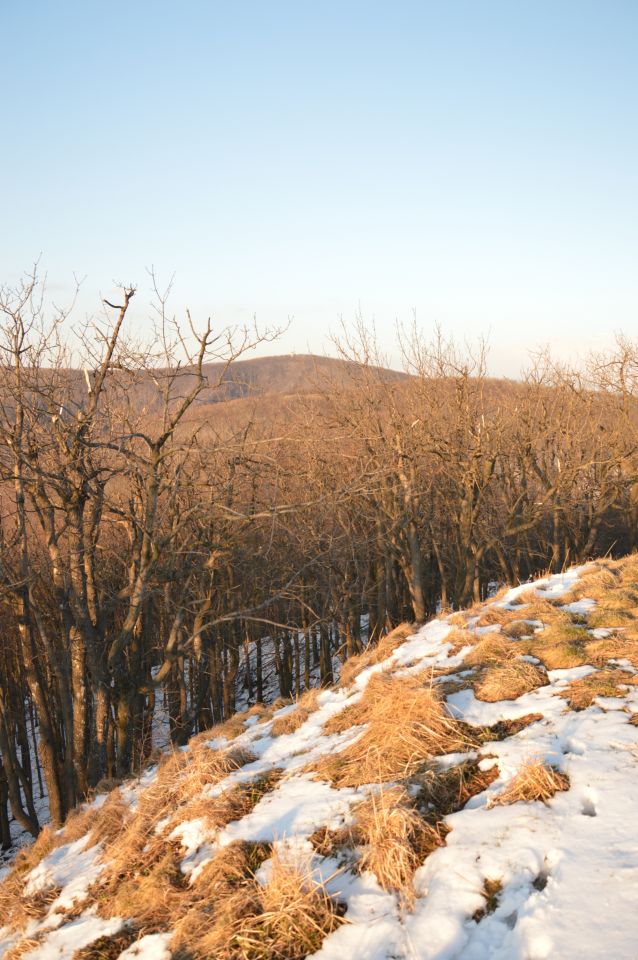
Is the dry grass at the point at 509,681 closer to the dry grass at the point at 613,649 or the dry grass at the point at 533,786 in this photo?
the dry grass at the point at 613,649

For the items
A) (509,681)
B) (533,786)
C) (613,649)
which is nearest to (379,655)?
(509,681)

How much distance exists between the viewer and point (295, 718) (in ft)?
18.9

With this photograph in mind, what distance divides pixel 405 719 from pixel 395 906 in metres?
1.55

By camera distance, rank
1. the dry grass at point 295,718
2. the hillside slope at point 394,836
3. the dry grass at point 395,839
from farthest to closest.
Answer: the dry grass at point 295,718 < the dry grass at point 395,839 < the hillside slope at point 394,836

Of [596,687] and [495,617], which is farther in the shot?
[495,617]

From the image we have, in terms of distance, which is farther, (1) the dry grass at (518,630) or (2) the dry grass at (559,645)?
(1) the dry grass at (518,630)

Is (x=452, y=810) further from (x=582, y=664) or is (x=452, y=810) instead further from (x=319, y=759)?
(x=582, y=664)

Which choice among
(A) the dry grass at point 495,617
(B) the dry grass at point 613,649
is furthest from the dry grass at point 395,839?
(A) the dry grass at point 495,617

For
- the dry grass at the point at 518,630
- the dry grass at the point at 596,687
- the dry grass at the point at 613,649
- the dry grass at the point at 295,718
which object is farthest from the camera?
the dry grass at the point at 518,630

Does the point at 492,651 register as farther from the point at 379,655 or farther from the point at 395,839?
the point at 395,839

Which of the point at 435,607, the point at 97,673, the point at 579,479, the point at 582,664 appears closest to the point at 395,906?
the point at 582,664

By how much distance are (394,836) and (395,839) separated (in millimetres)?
27

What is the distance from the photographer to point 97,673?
8367mm

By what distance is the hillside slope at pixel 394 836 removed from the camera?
260cm
